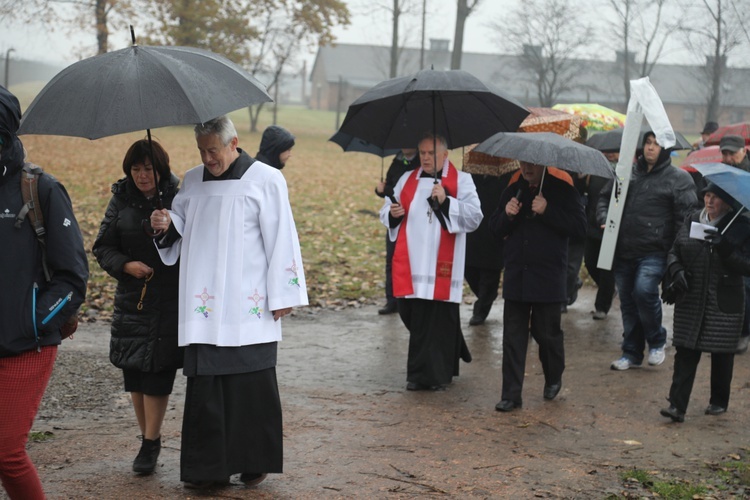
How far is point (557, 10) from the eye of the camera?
35625mm

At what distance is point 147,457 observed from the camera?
5.30 meters

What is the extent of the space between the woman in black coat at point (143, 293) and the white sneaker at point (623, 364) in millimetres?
4319

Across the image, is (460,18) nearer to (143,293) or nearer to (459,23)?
(459,23)

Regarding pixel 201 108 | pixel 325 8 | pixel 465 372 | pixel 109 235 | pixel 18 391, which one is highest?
pixel 325 8

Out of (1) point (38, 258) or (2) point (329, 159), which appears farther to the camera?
(2) point (329, 159)

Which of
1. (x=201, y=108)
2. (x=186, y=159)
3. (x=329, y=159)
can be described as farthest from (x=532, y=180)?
(x=329, y=159)

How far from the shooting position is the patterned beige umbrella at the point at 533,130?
29.9 feet

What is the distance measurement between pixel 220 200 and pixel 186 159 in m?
21.3

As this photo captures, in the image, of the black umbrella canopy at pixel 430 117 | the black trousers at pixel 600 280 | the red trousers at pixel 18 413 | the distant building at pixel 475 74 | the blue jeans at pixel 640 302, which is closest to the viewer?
the red trousers at pixel 18 413

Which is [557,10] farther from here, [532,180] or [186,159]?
[532,180]

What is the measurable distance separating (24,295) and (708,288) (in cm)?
457

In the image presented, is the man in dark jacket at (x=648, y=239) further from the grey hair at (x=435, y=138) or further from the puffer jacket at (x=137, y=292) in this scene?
the puffer jacket at (x=137, y=292)

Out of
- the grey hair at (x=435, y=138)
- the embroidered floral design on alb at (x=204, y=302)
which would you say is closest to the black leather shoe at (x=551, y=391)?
the grey hair at (x=435, y=138)

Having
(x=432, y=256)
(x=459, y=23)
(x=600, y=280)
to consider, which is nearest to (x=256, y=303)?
(x=432, y=256)
